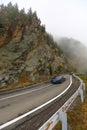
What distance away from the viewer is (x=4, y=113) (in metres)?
11.6

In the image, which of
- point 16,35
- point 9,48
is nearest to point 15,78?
point 9,48

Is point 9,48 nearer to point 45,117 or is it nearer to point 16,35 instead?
point 16,35

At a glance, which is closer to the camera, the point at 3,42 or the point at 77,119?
the point at 77,119

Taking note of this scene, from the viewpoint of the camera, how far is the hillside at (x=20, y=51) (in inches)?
1374

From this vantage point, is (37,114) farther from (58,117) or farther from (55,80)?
(55,80)

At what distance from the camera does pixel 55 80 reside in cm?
3825

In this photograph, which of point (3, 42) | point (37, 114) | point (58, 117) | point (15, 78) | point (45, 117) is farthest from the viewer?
point (3, 42)

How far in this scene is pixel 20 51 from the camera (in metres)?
42.0

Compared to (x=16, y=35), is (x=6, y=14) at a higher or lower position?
higher

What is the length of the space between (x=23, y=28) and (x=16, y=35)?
3229 millimetres

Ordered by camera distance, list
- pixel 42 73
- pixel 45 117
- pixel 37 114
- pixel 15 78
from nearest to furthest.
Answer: pixel 45 117 → pixel 37 114 → pixel 15 78 → pixel 42 73

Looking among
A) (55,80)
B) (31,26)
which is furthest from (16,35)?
(55,80)

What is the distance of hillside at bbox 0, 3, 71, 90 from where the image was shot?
3490cm

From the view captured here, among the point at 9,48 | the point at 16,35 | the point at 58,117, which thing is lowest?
the point at 58,117
